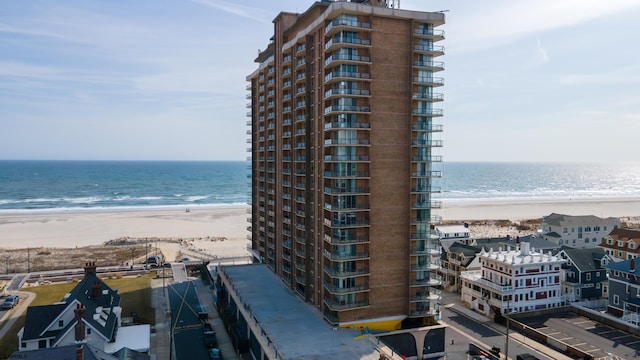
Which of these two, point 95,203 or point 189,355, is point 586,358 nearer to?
point 189,355

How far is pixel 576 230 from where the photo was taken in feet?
319

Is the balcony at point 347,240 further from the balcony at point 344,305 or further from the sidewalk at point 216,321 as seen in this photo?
the sidewalk at point 216,321

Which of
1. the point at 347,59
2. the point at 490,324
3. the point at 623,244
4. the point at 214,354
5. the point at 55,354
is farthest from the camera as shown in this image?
the point at 623,244

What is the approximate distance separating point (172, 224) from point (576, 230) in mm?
113958

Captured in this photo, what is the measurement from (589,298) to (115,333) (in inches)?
2622

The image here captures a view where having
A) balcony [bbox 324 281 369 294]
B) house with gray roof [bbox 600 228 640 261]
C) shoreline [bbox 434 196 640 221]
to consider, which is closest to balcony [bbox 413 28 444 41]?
balcony [bbox 324 281 369 294]

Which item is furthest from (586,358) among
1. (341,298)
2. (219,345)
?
(219,345)

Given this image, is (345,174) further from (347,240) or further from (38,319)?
(38,319)

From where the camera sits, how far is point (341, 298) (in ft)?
158

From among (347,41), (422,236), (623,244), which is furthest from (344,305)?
(623,244)

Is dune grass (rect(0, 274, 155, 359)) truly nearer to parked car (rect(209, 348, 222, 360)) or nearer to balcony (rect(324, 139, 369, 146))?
parked car (rect(209, 348, 222, 360))

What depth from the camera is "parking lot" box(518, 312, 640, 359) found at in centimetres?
5181

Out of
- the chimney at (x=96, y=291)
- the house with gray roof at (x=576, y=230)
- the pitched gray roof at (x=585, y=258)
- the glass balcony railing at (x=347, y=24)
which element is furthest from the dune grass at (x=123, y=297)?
the house with gray roof at (x=576, y=230)

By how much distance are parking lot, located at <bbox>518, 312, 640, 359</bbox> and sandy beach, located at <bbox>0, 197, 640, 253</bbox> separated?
214ft
